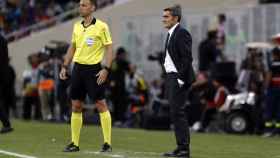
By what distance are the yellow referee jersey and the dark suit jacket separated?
111 cm

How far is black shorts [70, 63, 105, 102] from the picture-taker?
13.3 m

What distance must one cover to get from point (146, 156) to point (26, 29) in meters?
21.6

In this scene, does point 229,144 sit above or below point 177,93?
below

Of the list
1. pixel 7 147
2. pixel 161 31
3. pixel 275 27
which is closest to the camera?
pixel 7 147

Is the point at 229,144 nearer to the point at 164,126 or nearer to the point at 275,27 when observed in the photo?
the point at 164,126

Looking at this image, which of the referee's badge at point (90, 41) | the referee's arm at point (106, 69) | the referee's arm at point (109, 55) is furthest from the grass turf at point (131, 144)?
the referee's badge at point (90, 41)

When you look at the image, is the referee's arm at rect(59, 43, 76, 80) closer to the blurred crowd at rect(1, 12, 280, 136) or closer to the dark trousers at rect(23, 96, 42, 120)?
the blurred crowd at rect(1, 12, 280, 136)

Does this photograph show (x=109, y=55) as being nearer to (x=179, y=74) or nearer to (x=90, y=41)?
(x=90, y=41)

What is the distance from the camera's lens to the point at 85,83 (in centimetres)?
1345

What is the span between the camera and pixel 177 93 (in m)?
12.7

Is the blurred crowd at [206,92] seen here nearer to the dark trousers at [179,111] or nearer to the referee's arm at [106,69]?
the referee's arm at [106,69]

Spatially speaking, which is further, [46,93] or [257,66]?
Result: [46,93]

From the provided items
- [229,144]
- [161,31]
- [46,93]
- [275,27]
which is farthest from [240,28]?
[229,144]

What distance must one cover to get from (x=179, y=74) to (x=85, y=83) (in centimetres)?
152
